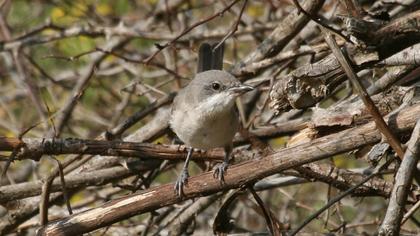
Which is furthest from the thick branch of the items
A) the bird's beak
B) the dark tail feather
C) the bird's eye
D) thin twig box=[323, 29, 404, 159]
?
the dark tail feather

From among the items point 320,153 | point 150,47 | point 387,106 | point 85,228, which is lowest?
point 85,228

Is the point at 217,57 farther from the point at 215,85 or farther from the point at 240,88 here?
the point at 240,88

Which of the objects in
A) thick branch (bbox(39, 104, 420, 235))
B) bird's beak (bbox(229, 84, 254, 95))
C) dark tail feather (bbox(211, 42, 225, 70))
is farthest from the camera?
dark tail feather (bbox(211, 42, 225, 70))

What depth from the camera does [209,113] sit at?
394cm

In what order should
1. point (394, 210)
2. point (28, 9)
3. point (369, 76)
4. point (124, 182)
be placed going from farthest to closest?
point (28, 9) → point (124, 182) → point (369, 76) → point (394, 210)

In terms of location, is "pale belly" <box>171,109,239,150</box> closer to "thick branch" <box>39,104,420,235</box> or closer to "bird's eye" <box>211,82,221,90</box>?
"bird's eye" <box>211,82,221,90</box>

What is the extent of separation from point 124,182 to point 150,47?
2150mm

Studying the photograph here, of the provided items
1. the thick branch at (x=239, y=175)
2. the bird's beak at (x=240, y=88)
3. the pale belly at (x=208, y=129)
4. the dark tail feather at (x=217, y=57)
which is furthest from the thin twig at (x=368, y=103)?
the dark tail feather at (x=217, y=57)

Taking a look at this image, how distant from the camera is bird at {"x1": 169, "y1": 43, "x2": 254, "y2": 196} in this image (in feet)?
12.7

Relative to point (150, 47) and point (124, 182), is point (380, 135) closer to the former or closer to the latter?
point (124, 182)

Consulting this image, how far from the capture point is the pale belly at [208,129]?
390 cm

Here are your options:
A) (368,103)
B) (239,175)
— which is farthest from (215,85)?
(368,103)

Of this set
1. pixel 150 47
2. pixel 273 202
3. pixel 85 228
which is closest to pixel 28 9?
pixel 150 47

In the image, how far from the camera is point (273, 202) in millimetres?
5953
